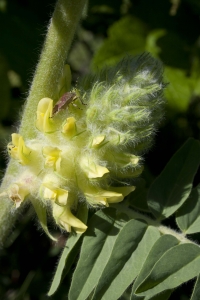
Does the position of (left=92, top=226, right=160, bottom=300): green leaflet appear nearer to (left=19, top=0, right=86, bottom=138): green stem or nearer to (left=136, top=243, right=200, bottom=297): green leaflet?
(left=136, top=243, right=200, bottom=297): green leaflet

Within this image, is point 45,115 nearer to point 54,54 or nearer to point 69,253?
point 54,54

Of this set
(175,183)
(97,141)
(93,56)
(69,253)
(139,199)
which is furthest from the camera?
(93,56)

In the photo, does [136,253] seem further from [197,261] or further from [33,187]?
[33,187]

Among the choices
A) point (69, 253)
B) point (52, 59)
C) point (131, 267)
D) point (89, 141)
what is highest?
point (52, 59)

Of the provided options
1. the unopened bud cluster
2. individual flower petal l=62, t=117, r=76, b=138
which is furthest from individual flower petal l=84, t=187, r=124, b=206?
individual flower petal l=62, t=117, r=76, b=138

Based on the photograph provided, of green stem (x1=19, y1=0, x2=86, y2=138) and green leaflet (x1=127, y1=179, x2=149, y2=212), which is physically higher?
green stem (x1=19, y1=0, x2=86, y2=138)

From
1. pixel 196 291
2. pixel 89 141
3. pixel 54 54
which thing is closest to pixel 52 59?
pixel 54 54

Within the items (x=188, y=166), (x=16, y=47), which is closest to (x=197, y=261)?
(x=188, y=166)
